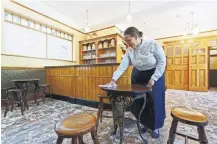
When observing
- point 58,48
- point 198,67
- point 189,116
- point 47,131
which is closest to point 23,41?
point 58,48

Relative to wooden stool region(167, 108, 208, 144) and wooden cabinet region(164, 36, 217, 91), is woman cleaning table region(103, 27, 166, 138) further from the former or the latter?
wooden cabinet region(164, 36, 217, 91)

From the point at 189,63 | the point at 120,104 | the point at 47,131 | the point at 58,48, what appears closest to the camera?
the point at 120,104

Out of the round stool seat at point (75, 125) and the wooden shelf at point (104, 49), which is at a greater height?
the wooden shelf at point (104, 49)

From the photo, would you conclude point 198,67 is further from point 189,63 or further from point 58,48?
point 58,48

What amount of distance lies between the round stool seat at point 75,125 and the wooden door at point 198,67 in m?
6.66

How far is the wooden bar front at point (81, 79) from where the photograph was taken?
10.8 feet

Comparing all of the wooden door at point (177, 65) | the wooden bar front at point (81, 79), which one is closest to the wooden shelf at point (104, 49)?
the wooden bar front at point (81, 79)

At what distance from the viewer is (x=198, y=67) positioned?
6.23 meters

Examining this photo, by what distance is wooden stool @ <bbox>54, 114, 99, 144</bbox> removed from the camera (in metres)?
1.02

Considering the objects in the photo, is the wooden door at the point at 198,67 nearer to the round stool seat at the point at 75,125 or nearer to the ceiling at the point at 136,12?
the ceiling at the point at 136,12

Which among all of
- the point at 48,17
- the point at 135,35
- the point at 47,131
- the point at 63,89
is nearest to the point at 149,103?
the point at 135,35

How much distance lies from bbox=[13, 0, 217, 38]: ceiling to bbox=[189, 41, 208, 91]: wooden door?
1166 mm

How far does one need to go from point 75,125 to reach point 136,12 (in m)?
4.98

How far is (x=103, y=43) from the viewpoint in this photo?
5.93m
